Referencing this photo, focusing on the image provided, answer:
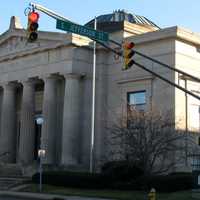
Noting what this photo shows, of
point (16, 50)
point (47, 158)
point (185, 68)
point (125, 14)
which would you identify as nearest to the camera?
point (185, 68)

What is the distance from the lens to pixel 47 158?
48438mm

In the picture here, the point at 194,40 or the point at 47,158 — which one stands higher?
the point at 194,40

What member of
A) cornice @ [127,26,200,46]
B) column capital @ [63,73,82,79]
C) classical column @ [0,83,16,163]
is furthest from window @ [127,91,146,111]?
classical column @ [0,83,16,163]

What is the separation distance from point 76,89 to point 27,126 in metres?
7.35

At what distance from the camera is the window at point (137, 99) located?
46062mm

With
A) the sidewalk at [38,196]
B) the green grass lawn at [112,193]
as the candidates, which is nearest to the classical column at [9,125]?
the green grass lawn at [112,193]

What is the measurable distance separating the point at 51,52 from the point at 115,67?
6.32 metres

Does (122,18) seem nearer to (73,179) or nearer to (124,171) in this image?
(73,179)

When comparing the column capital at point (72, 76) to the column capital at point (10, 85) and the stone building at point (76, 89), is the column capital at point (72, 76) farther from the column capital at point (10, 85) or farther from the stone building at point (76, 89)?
the column capital at point (10, 85)

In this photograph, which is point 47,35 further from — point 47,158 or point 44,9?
point 44,9

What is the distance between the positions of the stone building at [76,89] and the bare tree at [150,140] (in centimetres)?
233

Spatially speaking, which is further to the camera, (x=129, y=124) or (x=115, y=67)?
(x=115, y=67)

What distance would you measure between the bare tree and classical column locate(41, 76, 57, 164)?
28.0 feet

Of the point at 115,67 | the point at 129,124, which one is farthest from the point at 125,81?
the point at 129,124
